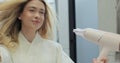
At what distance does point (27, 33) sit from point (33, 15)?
5.2 inches

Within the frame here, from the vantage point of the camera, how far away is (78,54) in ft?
6.86

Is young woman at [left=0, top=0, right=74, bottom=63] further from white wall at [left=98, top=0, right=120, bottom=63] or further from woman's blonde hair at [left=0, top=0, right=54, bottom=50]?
white wall at [left=98, top=0, right=120, bottom=63]

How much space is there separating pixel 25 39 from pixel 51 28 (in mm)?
169

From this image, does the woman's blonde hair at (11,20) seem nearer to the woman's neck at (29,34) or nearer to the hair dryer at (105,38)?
the woman's neck at (29,34)

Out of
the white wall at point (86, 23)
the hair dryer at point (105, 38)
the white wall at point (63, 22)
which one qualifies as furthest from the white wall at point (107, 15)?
the hair dryer at point (105, 38)

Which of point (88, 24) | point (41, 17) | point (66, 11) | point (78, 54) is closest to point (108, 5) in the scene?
point (88, 24)

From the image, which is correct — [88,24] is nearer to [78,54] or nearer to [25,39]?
[78,54]

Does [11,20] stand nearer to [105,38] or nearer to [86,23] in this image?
[105,38]

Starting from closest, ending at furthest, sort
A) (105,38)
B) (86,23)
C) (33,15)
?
(105,38), (33,15), (86,23)

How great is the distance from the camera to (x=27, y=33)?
3.96ft

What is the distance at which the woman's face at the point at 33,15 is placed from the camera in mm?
1121

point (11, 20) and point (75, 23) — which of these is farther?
point (75, 23)

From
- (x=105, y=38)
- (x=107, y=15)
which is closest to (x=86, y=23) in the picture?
(x=107, y=15)

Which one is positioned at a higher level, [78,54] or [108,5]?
[108,5]
